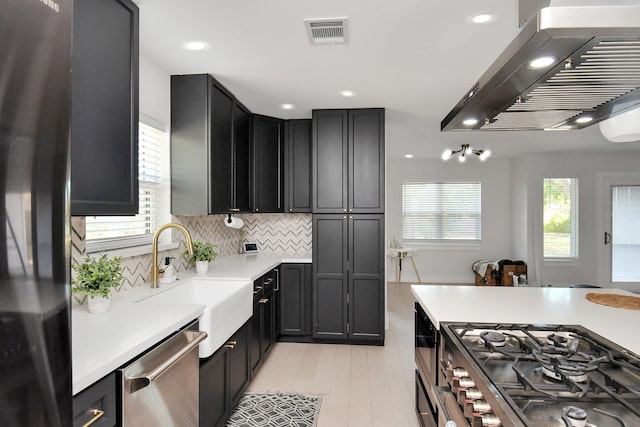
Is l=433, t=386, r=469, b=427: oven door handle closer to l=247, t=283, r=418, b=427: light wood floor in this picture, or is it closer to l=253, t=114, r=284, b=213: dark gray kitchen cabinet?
l=247, t=283, r=418, b=427: light wood floor

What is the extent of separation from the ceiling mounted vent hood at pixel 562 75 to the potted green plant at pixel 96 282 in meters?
1.77

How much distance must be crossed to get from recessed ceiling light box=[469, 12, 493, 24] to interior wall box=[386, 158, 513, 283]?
562 cm

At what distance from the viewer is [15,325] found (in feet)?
1.75

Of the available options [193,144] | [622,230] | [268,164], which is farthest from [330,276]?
[622,230]

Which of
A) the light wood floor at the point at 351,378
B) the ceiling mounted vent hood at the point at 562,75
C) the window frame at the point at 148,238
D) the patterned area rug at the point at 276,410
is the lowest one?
the light wood floor at the point at 351,378

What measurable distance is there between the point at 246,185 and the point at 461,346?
2.86 meters

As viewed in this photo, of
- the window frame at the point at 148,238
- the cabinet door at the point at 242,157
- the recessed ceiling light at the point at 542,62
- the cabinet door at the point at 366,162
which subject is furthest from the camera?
the cabinet door at the point at 366,162

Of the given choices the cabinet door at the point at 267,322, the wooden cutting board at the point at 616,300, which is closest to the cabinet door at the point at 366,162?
the cabinet door at the point at 267,322

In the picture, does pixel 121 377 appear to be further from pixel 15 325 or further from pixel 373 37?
pixel 373 37

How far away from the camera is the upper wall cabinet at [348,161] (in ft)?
13.0

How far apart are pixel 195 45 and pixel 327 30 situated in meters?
0.86

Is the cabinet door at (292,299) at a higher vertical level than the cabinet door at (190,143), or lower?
lower

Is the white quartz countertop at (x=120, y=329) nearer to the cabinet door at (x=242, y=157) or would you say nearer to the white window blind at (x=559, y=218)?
the cabinet door at (x=242, y=157)

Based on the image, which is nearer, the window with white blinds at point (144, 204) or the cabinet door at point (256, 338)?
the window with white blinds at point (144, 204)
